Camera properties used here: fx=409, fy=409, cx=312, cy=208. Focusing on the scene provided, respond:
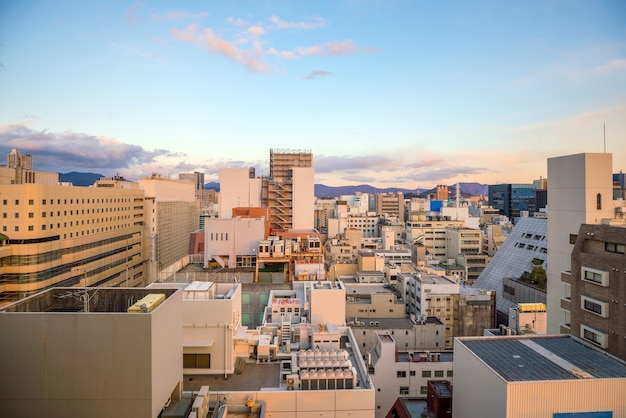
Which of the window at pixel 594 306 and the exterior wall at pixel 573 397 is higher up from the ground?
the window at pixel 594 306

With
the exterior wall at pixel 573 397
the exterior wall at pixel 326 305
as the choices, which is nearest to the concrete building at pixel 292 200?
the exterior wall at pixel 326 305

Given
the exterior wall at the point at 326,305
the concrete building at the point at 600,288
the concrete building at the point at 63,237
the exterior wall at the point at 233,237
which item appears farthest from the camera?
the exterior wall at the point at 233,237

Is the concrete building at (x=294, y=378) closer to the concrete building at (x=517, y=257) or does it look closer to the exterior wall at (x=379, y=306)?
the exterior wall at (x=379, y=306)

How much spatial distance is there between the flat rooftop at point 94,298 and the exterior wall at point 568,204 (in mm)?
21951

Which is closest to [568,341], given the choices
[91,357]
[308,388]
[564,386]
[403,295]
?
[564,386]

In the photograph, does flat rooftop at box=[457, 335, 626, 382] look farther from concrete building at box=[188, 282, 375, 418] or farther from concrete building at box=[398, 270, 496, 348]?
concrete building at box=[398, 270, 496, 348]

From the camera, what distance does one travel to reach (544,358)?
51.4ft

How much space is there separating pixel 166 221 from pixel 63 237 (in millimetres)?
36190

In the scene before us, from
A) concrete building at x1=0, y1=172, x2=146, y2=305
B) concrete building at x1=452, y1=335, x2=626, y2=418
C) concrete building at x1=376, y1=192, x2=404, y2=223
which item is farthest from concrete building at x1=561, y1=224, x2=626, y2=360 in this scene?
concrete building at x1=376, y1=192, x2=404, y2=223

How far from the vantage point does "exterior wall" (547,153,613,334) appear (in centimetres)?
2223

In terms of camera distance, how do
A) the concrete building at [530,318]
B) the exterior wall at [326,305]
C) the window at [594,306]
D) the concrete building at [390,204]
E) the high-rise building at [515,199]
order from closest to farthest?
the window at [594,306] < the exterior wall at [326,305] < the concrete building at [530,318] < the high-rise building at [515,199] < the concrete building at [390,204]

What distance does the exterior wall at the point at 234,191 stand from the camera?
5797 cm

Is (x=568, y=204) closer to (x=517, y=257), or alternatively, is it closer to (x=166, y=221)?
(x=517, y=257)

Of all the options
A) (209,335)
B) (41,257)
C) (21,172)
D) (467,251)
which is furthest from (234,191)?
(209,335)
